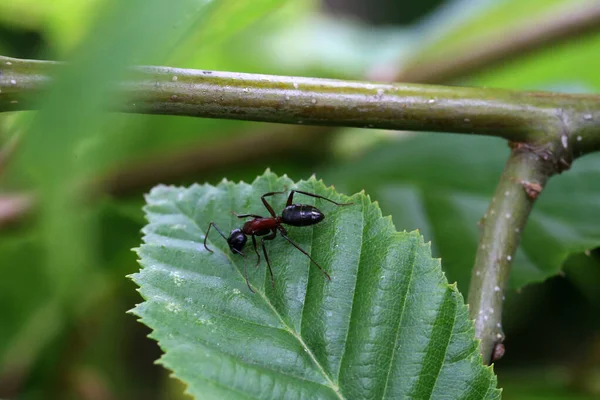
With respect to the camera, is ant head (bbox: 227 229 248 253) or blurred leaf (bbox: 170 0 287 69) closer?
ant head (bbox: 227 229 248 253)

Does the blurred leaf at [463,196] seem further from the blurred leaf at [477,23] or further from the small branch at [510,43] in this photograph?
the blurred leaf at [477,23]

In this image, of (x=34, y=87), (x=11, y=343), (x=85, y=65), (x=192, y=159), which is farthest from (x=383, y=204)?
(x=85, y=65)

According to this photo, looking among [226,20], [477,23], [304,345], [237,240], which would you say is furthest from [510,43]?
[304,345]

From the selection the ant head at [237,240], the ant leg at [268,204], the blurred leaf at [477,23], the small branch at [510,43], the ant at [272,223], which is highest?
the blurred leaf at [477,23]

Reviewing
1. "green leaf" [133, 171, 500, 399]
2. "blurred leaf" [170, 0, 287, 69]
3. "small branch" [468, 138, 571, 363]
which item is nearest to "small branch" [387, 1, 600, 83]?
"blurred leaf" [170, 0, 287, 69]

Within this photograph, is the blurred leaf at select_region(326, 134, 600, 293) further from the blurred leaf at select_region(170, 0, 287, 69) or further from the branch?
the blurred leaf at select_region(170, 0, 287, 69)

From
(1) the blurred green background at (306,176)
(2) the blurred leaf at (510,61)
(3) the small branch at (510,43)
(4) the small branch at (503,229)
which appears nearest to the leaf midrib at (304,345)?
(4) the small branch at (503,229)
